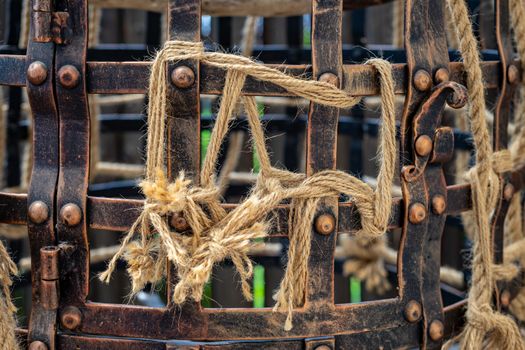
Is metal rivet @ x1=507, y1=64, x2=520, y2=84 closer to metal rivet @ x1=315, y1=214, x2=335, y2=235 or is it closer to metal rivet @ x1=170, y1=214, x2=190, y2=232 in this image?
metal rivet @ x1=315, y1=214, x2=335, y2=235

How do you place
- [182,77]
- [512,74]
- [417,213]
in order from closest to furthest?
[182,77] → [417,213] → [512,74]

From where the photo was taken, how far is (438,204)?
101cm

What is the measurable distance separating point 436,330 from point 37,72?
672mm

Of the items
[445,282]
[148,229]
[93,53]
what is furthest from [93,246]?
[148,229]

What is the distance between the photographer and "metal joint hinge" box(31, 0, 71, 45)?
90cm

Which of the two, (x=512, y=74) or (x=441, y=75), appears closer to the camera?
(x=441, y=75)

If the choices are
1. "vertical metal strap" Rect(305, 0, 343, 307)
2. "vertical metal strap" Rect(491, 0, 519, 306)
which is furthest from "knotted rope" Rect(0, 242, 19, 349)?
"vertical metal strap" Rect(491, 0, 519, 306)

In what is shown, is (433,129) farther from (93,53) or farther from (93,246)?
(93,246)

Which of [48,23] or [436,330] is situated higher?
[48,23]

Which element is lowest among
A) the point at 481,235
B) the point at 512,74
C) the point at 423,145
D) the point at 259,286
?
the point at 259,286

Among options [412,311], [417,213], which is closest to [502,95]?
[417,213]

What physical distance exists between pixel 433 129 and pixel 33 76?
1.81 ft

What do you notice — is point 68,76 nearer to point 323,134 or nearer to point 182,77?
point 182,77

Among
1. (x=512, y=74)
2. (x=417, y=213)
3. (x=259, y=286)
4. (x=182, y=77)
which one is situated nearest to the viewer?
(x=182, y=77)
